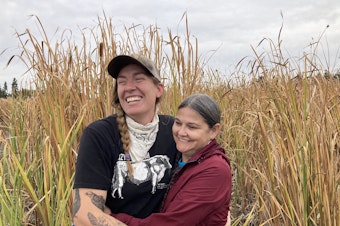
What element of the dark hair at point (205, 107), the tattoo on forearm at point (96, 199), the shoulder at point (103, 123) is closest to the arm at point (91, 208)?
the tattoo on forearm at point (96, 199)

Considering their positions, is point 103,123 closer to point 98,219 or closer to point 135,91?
point 135,91

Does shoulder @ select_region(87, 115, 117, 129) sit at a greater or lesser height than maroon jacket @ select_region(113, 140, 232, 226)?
greater

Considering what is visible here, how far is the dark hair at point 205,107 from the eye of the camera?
1510 mm

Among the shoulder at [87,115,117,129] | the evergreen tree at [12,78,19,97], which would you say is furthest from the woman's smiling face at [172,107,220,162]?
the evergreen tree at [12,78,19,97]

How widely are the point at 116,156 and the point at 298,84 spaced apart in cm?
126

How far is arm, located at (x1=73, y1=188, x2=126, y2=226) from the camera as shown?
140 cm

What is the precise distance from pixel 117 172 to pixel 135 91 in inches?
14.7

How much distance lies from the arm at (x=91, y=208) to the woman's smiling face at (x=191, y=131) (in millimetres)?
386

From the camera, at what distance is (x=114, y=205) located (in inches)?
61.1

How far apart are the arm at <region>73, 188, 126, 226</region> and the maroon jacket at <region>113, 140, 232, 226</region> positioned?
7cm

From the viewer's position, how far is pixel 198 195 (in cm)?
136

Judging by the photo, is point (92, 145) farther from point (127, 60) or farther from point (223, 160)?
point (223, 160)

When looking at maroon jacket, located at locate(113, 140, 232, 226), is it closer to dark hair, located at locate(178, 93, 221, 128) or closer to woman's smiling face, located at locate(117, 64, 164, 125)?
dark hair, located at locate(178, 93, 221, 128)

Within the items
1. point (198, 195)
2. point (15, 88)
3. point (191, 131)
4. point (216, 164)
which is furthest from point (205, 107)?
point (15, 88)
